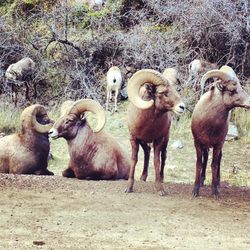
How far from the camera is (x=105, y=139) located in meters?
12.5

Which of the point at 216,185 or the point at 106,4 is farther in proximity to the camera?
the point at 106,4

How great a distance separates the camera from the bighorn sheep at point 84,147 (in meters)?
12.0

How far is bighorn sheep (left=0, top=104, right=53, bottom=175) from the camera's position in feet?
42.3

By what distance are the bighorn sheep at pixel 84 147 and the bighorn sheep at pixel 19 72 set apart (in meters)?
9.38

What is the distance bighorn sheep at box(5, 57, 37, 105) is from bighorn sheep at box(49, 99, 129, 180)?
9383mm

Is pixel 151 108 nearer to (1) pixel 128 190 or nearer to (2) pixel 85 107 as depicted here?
(1) pixel 128 190

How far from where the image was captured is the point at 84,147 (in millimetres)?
12078

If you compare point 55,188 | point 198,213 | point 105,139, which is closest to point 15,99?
point 105,139

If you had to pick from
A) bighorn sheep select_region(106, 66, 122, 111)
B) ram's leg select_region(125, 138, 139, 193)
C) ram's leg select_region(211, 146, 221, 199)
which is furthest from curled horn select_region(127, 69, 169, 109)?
bighorn sheep select_region(106, 66, 122, 111)

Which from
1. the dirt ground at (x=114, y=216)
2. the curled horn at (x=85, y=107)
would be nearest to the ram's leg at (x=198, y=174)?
the dirt ground at (x=114, y=216)

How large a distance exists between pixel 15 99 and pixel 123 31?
4.77 m

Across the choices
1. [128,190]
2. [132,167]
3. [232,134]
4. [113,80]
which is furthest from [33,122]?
[113,80]

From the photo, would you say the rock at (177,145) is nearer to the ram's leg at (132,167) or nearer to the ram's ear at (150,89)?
the ram's leg at (132,167)

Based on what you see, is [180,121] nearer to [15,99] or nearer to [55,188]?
[15,99]
